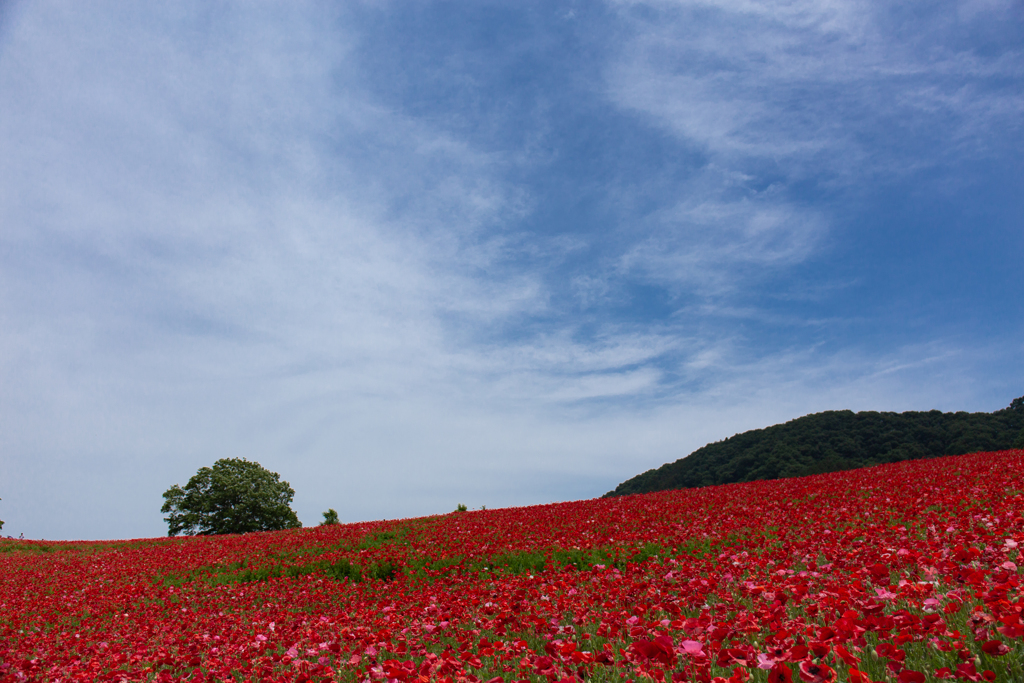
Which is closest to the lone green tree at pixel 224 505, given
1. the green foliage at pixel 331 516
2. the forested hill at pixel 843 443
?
the green foliage at pixel 331 516

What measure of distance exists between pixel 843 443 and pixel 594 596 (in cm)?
3870

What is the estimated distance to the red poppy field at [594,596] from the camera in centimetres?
349

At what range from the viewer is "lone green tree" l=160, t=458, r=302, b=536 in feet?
124

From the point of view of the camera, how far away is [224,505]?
38188 millimetres

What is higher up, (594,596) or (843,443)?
(843,443)

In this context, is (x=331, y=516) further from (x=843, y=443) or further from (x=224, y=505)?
(x=843, y=443)

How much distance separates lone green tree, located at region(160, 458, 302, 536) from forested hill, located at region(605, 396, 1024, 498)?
79.9 feet

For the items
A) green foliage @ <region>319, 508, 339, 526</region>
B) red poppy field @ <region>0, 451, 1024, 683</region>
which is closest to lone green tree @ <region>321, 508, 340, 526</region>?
green foliage @ <region>319, 508, 339, 526</region>

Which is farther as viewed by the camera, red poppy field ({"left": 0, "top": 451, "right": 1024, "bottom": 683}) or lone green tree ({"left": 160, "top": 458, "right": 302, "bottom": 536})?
lone green tree ({"left": 160, "top": 458, "right": 302, "bottom": 536})

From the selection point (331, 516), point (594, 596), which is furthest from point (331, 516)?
point (594, 596)

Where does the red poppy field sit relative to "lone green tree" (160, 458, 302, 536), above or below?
below

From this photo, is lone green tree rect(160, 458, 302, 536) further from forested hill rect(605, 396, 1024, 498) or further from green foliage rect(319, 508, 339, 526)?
forested hill rect(605, 396, 1024, 498)

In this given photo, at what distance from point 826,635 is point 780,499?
1345 cm

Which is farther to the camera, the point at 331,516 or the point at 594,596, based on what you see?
the point at 331,516
